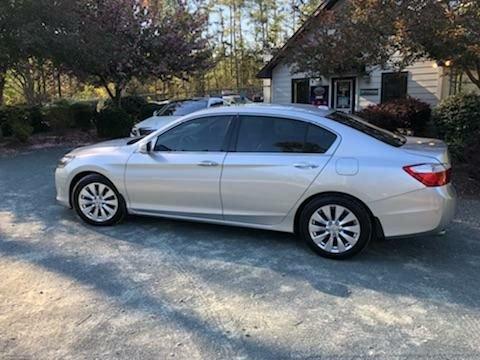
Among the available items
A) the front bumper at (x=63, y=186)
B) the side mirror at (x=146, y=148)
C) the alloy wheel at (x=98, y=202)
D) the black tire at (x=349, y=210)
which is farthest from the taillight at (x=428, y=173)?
the front bumper at (x=63, y=186)

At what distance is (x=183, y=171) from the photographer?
16.8ft

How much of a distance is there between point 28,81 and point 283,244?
70.9 feet

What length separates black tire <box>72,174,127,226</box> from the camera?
5527mm

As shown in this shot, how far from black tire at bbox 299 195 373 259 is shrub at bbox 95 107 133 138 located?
38.4 ft

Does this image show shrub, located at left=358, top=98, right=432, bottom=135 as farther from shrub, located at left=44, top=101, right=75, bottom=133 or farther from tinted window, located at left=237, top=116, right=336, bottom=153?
shrub, located at left=44, top=101, right=75, bottom=133

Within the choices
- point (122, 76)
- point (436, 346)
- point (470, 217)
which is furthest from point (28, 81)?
point (436, 346)

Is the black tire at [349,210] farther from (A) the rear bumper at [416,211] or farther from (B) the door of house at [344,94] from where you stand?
(B) the door of house at [344,94]

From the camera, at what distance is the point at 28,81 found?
22.7 metres

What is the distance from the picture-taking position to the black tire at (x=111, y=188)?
5.53 m

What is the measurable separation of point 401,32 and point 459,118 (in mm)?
3413

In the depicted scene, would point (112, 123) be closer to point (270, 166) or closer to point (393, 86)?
point (393, 86)

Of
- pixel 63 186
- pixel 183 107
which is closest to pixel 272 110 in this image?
pixel 63 186

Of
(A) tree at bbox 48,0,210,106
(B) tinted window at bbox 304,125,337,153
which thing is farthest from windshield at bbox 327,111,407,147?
(A) tree at bbox 48,0,210,106

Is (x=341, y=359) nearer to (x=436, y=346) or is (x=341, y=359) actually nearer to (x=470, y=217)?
(x=436, y=346)
